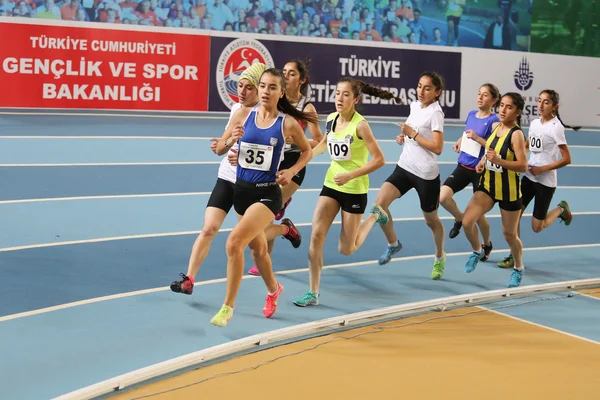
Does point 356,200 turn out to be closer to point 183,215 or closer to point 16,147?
point 183,215

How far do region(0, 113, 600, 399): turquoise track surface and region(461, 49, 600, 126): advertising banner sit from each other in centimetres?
422

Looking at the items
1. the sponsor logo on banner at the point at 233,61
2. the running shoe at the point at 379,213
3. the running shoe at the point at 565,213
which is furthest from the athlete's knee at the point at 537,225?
the sponsor logo on banner at the point at 233,61

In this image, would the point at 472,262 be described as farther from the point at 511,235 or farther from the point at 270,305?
the point at 270,305

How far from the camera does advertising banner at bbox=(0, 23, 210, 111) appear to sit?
48.1 ft

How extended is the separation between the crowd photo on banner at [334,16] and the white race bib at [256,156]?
1287 centimetres

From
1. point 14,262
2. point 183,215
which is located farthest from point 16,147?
point 14,262

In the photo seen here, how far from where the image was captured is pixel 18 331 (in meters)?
6.05

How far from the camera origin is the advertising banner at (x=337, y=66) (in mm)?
16312

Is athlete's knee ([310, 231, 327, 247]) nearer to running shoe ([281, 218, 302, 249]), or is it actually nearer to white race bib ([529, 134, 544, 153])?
running shoe ([281, 218, 302, 249])

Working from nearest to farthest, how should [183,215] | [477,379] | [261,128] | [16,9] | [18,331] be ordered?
1. [477,379]
2. [18,331]
3. [261,128]
4. [183,215]
5. [16,9]

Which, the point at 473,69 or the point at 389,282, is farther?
the point at 473,69

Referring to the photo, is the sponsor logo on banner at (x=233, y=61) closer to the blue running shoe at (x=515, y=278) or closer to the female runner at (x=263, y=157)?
the blue running shoe at (x=515, y=278)

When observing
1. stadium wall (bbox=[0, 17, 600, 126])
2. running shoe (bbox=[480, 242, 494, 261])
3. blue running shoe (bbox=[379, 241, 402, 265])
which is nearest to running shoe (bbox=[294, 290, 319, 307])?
blue running shoe (bbox=[379, 241, 402, 265])

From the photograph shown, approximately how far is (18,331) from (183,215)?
4.32 meters
